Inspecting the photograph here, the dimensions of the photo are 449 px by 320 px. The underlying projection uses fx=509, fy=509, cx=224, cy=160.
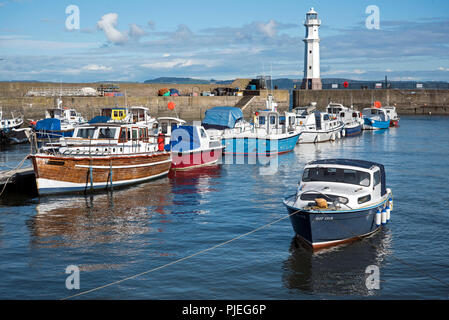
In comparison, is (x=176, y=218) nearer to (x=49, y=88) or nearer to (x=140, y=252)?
(x=140, y=252)

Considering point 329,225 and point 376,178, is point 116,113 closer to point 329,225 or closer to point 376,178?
point 376,178

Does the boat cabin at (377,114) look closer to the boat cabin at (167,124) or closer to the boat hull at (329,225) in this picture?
the boat cabin at (167,124)

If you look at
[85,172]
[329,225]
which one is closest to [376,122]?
[85,172]

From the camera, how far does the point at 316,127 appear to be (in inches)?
1831

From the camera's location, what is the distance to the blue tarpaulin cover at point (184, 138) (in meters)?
29.8

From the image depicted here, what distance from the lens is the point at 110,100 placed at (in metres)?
62.5

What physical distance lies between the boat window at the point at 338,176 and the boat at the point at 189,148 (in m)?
14.0

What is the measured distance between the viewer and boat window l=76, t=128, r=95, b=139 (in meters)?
25.3

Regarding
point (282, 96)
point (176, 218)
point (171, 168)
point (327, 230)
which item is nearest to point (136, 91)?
point (282, 96)

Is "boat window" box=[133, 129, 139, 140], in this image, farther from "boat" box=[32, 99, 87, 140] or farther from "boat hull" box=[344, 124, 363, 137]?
"boat hull" box=[344, 124, 363, 137]

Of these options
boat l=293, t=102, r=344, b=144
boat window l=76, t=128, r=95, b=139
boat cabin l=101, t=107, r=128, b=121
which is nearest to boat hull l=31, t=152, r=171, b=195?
boat window l=76, t=128, r=95, b=139

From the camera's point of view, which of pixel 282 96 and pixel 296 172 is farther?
pixel 282 96

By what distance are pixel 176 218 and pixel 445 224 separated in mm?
9772

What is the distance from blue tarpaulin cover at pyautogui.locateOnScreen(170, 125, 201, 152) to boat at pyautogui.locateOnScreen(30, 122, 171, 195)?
2.20 metres
